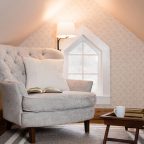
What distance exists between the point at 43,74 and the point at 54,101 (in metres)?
0.64

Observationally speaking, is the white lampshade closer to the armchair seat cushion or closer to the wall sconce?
the wall sconce

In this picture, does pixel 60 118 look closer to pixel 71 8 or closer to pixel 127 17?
pixel 127 17

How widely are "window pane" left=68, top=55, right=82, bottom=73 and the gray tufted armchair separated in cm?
130

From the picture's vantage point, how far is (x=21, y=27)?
3766 millimetres

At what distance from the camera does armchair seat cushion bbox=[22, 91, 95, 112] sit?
273 cm

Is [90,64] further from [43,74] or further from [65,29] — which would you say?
[43,74]

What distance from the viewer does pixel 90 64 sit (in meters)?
4.55

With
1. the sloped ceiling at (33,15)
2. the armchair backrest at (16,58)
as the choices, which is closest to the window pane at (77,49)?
the sloped ceiling at (33,15)

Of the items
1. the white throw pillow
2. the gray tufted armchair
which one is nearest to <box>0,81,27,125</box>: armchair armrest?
the gray tufted armchair

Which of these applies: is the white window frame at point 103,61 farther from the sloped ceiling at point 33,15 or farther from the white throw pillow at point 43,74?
the white throw pillow at point 43,74

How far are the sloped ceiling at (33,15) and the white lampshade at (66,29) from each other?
28 cm

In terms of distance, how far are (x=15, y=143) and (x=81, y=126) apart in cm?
109

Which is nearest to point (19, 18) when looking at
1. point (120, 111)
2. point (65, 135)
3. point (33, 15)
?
point (33, 15)

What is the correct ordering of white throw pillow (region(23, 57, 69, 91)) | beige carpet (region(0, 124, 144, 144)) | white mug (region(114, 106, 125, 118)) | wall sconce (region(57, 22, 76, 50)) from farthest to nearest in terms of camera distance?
wall sconce (region(57, 22, 76, 50)) < white throw pillow (region(23, 57, 69, 91)) < beige carpet (region(0, 124, 144, 144)) < white mug (region(114, 106, 125, 118))
